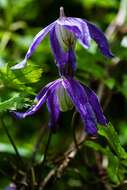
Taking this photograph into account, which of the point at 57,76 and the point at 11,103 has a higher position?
the point at 11,103

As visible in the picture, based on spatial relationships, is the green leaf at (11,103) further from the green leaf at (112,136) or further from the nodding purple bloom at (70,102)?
the green leaf at (112,136)

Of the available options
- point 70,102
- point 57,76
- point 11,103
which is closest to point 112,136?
point 70,102

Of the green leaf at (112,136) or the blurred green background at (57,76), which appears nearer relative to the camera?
the green leaf at (112,136)

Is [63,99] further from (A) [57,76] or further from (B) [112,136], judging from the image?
(A) [57,76]

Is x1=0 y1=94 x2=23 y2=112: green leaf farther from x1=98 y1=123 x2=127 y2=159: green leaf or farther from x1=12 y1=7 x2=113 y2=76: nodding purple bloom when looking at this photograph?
x1=98 y1=123 x2=127 y2=159: green leaf

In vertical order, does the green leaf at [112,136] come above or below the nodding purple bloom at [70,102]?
below

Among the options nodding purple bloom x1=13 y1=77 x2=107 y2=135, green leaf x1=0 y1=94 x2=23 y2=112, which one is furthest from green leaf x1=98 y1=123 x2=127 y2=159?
green leaf x1=0 y1=94 x2=23 y2=112

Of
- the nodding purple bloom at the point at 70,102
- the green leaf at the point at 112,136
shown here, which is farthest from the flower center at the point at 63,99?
the green leaf at the point at 112,136
